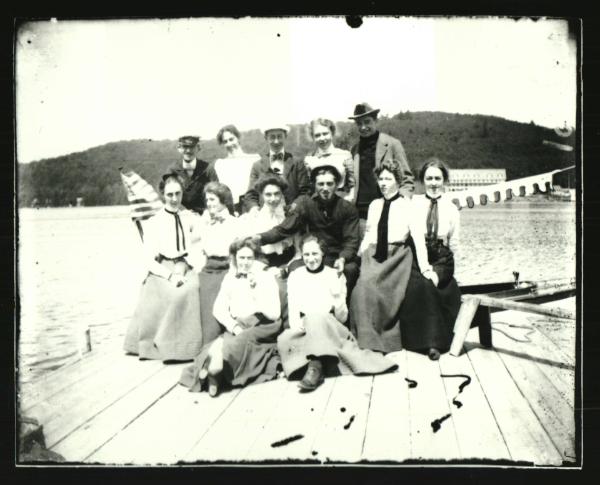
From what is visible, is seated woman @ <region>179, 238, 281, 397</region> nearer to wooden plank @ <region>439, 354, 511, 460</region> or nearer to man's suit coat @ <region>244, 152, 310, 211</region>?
man's suit coat @ <region>244, 152, 310, 211</region>

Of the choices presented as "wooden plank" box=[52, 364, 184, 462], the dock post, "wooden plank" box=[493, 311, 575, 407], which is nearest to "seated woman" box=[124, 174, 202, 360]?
"wooden plank" box=[52, 364, 184, 462]

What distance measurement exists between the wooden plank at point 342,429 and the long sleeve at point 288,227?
1.09 meters

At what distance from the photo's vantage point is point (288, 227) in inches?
164

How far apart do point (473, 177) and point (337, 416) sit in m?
1.80

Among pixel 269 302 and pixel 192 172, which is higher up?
pixel 192 172

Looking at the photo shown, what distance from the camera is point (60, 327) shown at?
13.8 feet

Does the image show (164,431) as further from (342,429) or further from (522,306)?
(522,306)

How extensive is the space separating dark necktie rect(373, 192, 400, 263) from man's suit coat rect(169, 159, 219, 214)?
1.15 m

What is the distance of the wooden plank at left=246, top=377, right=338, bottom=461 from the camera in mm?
3734

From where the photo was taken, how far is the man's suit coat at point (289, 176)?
4.19 meters

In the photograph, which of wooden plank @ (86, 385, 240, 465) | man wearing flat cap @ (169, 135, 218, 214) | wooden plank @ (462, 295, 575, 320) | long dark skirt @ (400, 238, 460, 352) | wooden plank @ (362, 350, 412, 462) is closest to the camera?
wooden plank @ (362, 350, 412, 462)

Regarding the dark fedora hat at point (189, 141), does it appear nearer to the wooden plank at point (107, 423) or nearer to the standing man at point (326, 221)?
the standing man at point (326, 221)

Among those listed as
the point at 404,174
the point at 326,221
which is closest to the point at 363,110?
the point at 404,174

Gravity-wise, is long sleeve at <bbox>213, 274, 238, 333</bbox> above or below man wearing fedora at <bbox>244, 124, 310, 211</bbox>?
below
